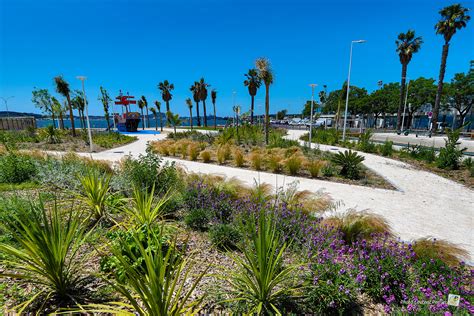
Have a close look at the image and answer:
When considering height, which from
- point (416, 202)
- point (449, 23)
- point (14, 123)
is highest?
point (449, 23)

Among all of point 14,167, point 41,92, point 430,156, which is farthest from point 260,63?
point 41,92

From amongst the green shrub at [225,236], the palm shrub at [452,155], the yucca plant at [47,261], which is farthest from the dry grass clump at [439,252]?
the palm shrub at [452,155]

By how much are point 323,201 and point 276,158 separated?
14.2ft

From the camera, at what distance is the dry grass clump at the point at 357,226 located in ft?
11.4

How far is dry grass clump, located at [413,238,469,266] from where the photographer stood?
2816 millimetres

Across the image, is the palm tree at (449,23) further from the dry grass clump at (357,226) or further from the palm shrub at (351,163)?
the dry grass clump at (357,226)

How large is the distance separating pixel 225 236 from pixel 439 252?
9.22 feet

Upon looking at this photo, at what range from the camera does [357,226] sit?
3.51 meters

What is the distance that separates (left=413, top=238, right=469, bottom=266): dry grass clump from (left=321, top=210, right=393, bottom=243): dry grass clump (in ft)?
1.57

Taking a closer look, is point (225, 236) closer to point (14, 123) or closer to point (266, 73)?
point (266, 73)

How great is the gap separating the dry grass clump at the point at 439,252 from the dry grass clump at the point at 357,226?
0.48 meters

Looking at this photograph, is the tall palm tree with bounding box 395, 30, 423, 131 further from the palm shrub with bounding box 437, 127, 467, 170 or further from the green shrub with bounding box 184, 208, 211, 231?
the green shrub with bounding box 184, 208, 211, 231

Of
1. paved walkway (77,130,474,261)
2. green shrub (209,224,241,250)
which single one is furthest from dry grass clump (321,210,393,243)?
green shrub (209,224,241,250)

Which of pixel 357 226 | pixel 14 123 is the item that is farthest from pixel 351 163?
pixel 14 123
